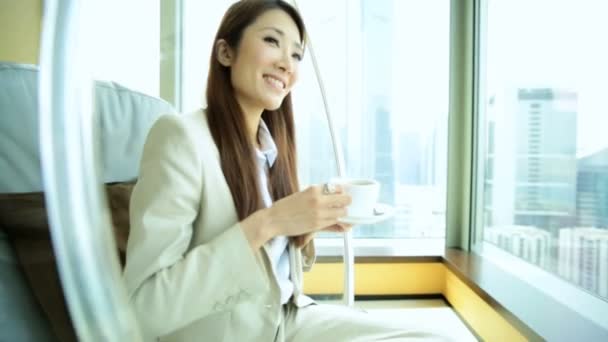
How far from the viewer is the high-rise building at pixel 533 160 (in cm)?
124

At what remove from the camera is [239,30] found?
78 centimetres

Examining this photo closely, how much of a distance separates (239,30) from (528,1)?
121 cm

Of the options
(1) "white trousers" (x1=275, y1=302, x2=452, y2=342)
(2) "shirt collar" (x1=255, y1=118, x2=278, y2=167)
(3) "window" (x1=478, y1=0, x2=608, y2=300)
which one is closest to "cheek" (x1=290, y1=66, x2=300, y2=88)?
(2) "shirt collar" (x1=255, y1=118, x2=278, y2=167)

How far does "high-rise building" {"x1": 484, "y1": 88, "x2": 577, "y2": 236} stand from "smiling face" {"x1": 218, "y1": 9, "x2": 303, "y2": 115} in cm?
97

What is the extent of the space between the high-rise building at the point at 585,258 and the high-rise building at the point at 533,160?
48mm

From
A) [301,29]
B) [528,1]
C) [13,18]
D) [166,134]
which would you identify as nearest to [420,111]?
[528,1]

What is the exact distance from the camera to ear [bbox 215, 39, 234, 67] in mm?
801

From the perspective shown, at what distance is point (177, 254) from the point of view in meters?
0.59

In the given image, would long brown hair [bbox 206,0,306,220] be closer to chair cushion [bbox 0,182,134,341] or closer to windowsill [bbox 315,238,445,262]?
chair cushion [bbox 0,182,134,341]

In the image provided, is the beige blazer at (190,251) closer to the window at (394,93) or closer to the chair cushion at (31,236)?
the chair cushion at (31,236)

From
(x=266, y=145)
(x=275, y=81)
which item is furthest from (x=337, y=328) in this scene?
(x=275, y=81)

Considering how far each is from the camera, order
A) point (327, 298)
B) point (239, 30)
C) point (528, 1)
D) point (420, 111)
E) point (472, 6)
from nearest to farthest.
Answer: point (239, 30) → point (327, 298) → point (528, 1) → point (472, 6) → point (420, 111)

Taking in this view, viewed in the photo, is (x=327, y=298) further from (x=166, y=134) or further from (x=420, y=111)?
(x=420, y=111)

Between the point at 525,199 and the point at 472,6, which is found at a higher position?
the point at 472,6
